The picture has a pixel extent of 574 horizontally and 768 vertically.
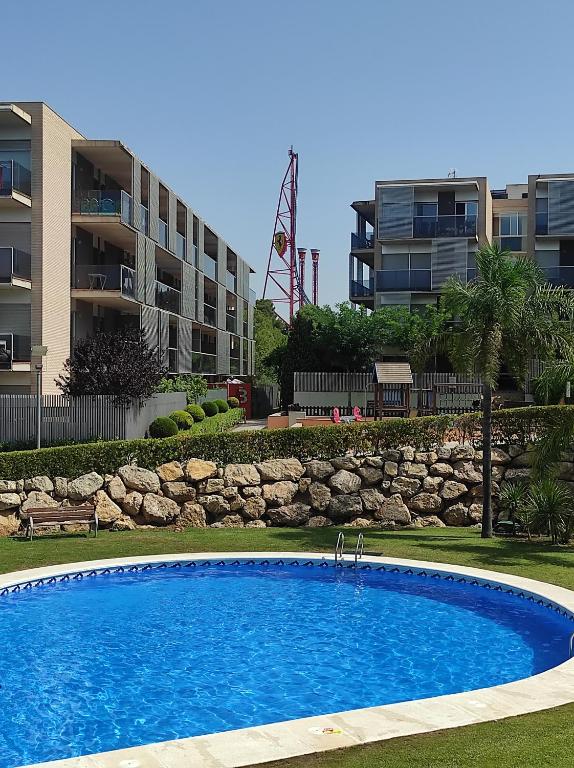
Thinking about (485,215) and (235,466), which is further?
(485,215)

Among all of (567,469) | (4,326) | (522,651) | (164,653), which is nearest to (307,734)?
(164,653)

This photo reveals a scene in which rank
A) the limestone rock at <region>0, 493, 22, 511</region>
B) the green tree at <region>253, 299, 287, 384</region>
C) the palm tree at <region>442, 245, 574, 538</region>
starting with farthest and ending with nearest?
the green tree at <region>253, 299, 287, 384</region> → the limestone rock at <region>0, 493, 22, 511</region> → the palm tree at <region>442, 245, 574, 538</region>

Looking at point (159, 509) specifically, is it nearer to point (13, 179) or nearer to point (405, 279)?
point (13, 179)

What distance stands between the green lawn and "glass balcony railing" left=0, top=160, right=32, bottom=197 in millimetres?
16828

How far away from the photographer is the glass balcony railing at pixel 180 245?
5031 cm

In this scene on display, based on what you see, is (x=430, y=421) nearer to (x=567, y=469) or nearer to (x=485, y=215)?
(x=567, y=469)

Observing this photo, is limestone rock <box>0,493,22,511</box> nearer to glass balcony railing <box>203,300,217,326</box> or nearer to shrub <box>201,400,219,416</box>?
shrub <box>201,400,219,416</box>

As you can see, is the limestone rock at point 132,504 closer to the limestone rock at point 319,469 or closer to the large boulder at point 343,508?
the limestone rock at point 319,469

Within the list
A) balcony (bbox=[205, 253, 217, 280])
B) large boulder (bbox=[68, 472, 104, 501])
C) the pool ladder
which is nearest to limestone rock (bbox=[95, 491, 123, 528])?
large boulder (bbox=[68, 472, 104, 501])

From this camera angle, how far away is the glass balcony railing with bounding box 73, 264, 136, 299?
3753 centimetres

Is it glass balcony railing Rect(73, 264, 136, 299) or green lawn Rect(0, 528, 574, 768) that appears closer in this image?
green lawn Rect(0, 528, 574, 768)

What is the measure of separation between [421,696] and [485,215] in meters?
44.2

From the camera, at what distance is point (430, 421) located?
24891 mm

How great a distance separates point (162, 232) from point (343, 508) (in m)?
27.2
